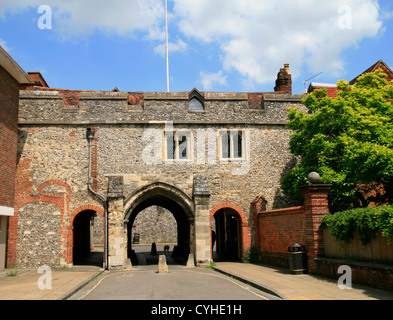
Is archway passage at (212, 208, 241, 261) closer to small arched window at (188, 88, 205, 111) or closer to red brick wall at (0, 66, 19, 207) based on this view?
small arched window at (188, 88, 205, 111)

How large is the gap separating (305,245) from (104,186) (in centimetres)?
901

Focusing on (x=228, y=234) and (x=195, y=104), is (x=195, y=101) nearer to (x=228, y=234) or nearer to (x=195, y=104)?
(x=195, y=104)

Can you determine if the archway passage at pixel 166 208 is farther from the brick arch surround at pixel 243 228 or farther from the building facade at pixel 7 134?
the building facade at pixel 7 134

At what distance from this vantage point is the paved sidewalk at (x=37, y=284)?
9.98 meters

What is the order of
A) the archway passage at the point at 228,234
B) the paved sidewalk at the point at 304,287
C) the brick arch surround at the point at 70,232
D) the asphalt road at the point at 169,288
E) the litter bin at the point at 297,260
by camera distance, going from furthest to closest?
the archway passage at the point at 228,234 → the brick arch surround at the point at 70,232 → the litter bin at the point at 297,260 → the asphalt road at the point at 169,288 → the paved sidewalk at the point at 304,287

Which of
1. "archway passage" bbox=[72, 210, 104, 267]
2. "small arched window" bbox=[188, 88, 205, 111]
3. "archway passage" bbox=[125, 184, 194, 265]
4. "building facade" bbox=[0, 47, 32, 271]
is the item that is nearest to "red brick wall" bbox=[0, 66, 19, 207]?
"building facade" bbox=[0, 47, 32, 271]

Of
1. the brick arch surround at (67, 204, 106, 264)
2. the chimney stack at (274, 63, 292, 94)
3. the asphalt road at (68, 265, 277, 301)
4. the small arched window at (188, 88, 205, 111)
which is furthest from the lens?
the chimney stack at (274, 63, 292, 94)

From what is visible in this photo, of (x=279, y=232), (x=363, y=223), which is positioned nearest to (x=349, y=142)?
(x=279, y=232)

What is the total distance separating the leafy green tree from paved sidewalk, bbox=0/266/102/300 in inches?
359

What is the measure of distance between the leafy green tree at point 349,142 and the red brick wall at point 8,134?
11526 mm

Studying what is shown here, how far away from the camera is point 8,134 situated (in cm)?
1670

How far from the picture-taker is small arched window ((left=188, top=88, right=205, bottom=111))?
62.8 ft

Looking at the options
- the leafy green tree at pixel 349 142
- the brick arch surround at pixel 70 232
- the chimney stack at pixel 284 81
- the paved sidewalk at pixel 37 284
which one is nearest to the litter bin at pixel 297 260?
the leafy green tree at pixel 349 142

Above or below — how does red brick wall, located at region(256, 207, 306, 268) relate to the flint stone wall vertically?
below
